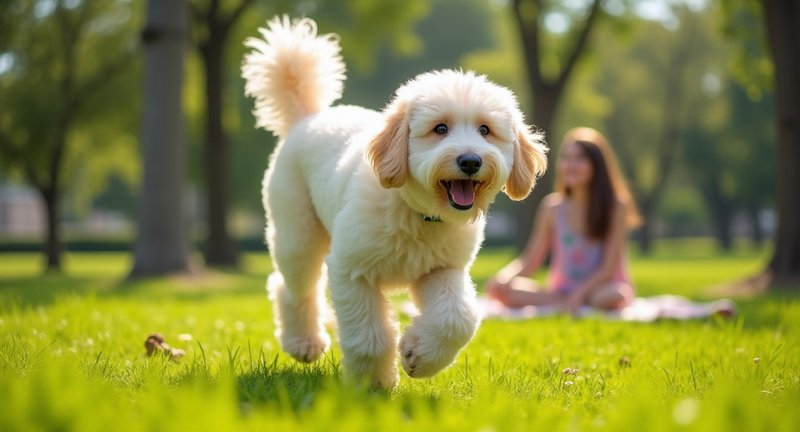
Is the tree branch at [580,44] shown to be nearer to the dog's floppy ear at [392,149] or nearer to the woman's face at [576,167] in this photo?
the woman's face at [576,167]

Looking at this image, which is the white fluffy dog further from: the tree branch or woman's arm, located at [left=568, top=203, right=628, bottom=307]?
the tree branch

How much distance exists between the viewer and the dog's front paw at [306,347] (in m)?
4.91

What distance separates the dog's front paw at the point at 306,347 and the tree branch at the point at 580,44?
14.0 metres

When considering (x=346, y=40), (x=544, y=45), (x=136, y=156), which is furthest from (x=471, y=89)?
(x=136, y=156)

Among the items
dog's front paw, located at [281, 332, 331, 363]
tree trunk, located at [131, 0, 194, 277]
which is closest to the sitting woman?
dog's front paw, located at [281, 332, 331, 363]

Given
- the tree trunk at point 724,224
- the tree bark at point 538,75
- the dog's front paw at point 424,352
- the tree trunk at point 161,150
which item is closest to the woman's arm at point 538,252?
the dog's front paw at point 424,352

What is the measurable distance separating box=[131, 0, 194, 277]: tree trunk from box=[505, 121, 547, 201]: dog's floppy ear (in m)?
9.29

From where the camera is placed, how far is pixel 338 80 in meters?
5.48

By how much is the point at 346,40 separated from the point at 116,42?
610cm

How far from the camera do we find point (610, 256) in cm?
846

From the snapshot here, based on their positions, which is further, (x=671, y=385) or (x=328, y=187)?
(x=328, y=187)

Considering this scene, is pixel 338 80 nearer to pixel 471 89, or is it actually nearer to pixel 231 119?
pixel 471 89

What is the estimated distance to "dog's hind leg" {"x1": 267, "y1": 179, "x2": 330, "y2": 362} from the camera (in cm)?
492

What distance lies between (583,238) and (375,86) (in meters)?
35.5
